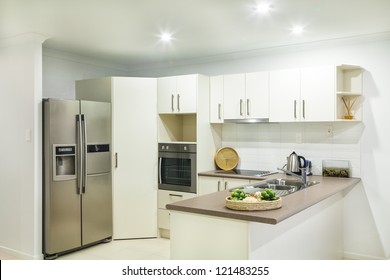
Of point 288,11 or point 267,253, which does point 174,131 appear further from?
point 267,253

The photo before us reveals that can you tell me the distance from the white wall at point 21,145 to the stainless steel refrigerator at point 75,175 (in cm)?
10

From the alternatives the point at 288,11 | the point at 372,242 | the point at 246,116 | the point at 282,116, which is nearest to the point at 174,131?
the point at 246,116

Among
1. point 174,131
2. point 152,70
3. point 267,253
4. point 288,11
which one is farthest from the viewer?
point 152,70

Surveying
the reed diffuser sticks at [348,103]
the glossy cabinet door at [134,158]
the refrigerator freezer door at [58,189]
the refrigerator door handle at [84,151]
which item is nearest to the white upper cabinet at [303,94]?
the reed diffuser sticks at [348,103]

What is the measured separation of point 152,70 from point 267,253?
12.4 feet

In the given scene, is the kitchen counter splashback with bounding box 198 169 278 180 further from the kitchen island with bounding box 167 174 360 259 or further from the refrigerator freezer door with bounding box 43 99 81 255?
the refrigerator freezer door with bounding box 43 99 81 255

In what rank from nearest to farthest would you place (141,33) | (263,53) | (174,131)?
(141,33)
(263,53)
(174,131)

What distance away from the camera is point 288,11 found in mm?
3170

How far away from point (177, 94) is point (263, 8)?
72.8 inches

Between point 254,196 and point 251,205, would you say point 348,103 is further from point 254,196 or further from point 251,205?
point 251,205

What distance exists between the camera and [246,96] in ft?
14.7

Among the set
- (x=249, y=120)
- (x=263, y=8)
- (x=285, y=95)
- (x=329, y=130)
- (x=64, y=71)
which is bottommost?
(x=329, y=130)

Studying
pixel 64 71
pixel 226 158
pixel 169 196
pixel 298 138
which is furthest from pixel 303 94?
pixel 64 71

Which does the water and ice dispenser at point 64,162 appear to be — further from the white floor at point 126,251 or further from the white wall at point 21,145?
the white floor at point 126,251
